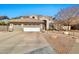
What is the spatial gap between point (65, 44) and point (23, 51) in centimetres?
50

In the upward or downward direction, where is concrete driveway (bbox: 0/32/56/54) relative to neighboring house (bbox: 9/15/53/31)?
downward

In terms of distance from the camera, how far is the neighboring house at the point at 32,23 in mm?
2658

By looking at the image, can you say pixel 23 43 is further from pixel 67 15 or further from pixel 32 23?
pixel 67 15

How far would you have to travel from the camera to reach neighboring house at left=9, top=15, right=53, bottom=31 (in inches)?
105

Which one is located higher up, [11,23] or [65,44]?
[11,23]

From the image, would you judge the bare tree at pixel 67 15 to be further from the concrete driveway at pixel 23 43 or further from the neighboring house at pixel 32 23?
the concrete driveway at pixel 23 43

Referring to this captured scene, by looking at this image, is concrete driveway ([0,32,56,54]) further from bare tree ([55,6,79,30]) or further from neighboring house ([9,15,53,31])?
bare tree ([55,6,79,30])

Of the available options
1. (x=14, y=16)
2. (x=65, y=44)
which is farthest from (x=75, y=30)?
(x=14, y=16)

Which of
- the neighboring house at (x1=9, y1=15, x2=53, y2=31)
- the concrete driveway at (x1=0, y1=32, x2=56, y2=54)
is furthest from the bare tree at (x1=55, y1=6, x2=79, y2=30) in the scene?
the concrete driveway at (x1=0, y1=32, x2=56, y2=54)
